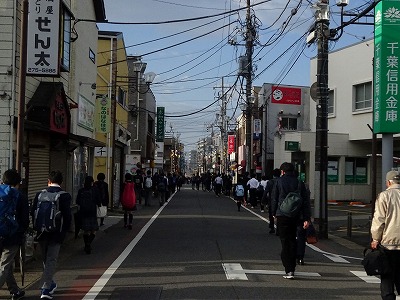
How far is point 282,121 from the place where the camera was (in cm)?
5034

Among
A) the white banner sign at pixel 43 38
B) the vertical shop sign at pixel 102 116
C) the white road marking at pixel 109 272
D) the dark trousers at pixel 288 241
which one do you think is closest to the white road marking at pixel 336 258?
the dark trousers at pixel 288 241

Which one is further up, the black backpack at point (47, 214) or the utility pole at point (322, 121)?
the utility pole at point (322, 121)

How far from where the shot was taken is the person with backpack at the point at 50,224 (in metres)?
8.04

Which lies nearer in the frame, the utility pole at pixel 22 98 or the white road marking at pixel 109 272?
the white road marking at pixel 109 272

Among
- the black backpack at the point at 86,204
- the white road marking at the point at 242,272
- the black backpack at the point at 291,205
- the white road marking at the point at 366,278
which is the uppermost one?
the black backpack at the point at 291,205

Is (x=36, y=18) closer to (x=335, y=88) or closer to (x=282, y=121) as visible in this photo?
(x=335, y=88)

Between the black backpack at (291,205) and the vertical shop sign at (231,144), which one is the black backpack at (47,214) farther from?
the vertical shop sign at (231,144)

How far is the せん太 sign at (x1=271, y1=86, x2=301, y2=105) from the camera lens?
49594 mm

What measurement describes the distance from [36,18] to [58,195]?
5752 millimetres

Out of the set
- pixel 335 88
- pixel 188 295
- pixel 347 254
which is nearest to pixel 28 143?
pixel 188 295

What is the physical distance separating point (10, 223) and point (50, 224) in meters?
0.58

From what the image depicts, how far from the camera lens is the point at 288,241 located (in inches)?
385

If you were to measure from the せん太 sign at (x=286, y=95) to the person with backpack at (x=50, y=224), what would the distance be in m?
42.2

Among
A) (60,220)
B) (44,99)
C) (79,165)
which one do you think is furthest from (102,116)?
(60,220)
